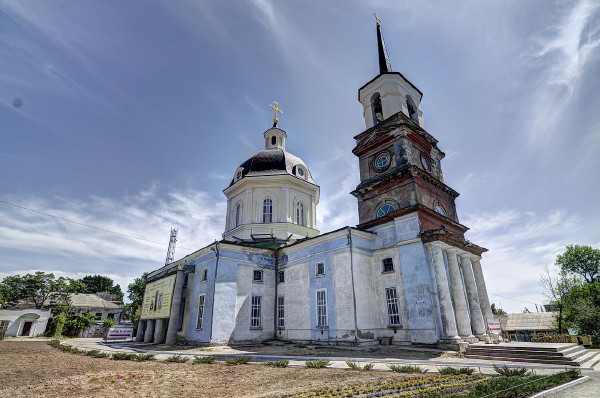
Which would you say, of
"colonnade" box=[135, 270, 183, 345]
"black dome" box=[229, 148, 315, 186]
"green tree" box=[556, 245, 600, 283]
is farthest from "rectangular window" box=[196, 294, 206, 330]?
"green tree" box=[556, 245, 600, 283]

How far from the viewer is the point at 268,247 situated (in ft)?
77.8

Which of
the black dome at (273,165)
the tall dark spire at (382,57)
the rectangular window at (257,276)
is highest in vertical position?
the tall dark spire at (382,57)

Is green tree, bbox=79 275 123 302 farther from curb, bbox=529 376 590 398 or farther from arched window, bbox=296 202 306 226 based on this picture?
curb, bbox=529 376 590 398

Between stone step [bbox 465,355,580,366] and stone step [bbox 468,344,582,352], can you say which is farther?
stone step [bbox 468,344,582,352]

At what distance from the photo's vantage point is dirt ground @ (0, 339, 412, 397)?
6.78 m

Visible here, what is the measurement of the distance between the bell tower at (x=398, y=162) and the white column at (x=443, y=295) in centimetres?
175

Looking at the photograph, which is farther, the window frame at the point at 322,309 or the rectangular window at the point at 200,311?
the rectangular window at the point at 200,311

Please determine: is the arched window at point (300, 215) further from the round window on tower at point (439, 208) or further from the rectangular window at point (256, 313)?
the round window on tower at point (439, 208)

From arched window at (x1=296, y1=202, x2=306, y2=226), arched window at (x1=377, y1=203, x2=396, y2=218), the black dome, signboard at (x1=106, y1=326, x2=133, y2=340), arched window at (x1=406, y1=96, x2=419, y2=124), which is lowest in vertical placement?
signboard at (x1=106, y1=326, x2=133, y2=340)

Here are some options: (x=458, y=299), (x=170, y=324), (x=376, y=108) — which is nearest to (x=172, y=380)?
(x=170, y=324)

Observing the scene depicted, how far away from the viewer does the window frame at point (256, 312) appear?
20.1m

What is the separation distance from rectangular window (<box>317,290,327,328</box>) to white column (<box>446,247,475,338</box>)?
7355 mm

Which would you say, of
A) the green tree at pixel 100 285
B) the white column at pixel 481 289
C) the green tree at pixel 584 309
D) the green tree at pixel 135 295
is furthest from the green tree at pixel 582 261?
the green tree at pixel 100 285

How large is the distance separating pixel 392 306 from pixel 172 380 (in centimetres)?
1306
